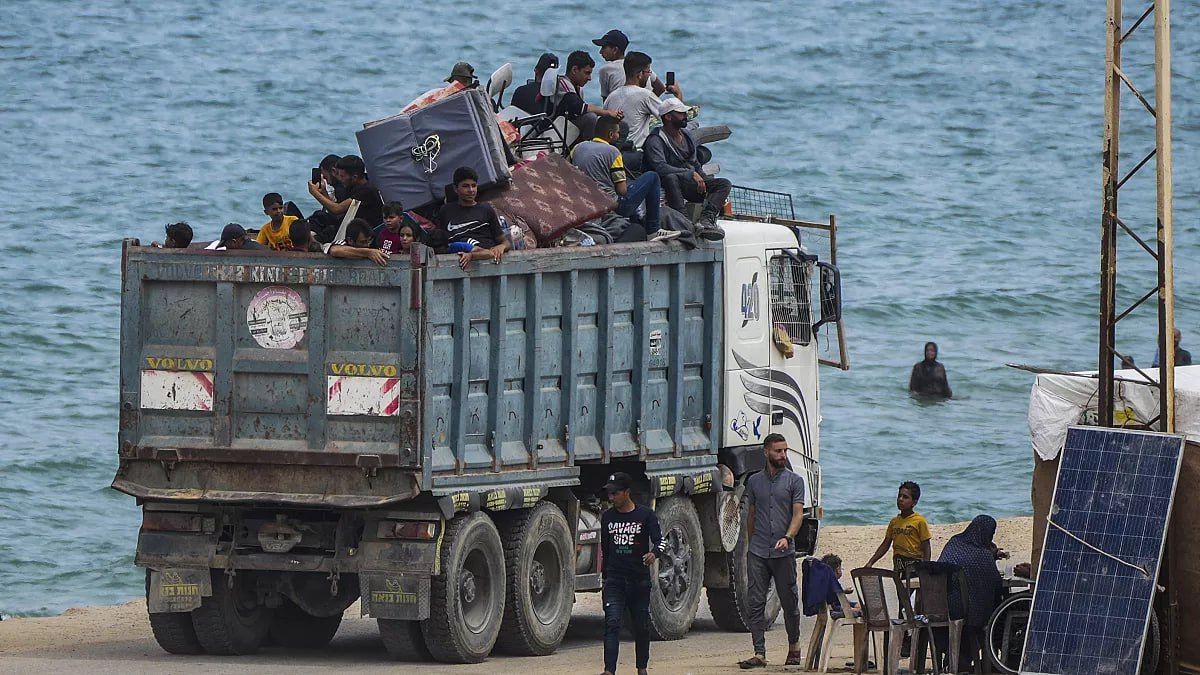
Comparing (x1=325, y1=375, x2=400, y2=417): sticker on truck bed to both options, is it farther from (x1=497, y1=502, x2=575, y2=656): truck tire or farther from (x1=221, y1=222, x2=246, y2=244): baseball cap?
(x1=497, y1=502, x2=575, y2=656): truck tire

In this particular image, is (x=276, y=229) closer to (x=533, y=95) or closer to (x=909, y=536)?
(x=533, y=95)

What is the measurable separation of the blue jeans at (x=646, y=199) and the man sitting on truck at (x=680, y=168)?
0.68 metres

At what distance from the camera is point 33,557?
86.6ft

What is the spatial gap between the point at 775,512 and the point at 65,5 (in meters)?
51.0

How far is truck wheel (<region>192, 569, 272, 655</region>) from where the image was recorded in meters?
15.8

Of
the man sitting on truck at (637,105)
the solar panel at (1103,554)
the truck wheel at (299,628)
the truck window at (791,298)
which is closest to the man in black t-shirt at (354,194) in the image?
the truck wheel at (299,628)

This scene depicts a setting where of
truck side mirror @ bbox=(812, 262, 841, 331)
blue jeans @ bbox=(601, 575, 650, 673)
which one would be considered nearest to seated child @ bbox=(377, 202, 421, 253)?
blue jeans @ bbox=(601, 575, 650, 673)

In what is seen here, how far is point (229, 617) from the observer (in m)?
16.0

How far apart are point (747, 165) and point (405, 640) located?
3786 cm

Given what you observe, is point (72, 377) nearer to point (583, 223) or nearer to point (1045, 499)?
point (583, 223)

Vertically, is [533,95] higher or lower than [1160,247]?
higher

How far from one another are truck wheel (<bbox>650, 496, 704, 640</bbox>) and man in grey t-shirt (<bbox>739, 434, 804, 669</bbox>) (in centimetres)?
180

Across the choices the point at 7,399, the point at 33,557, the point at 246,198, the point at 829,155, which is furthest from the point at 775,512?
the point at 829,155

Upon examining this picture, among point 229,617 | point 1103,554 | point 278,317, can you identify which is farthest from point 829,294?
point 229,617
